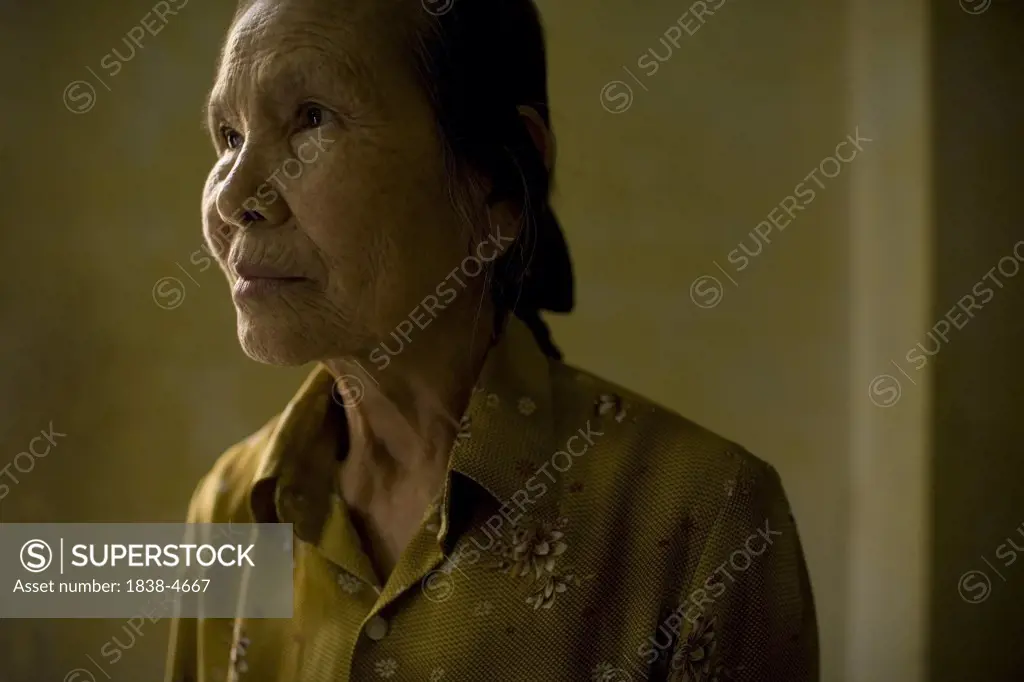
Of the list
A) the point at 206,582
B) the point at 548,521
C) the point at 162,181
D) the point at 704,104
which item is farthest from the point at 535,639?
the point at 162,181

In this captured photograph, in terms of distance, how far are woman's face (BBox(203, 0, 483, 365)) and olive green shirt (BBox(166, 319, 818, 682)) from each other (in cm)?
14

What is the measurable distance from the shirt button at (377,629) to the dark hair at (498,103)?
0.27 meters

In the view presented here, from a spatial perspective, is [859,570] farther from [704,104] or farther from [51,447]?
[51,447]

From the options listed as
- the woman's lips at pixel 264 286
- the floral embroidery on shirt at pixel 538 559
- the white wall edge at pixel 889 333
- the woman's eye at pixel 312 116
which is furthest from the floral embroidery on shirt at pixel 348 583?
the white wall edge at pixel 889 333

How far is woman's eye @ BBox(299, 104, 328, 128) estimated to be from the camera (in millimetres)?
603

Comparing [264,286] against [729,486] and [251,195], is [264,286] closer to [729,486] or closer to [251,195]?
[251,195]

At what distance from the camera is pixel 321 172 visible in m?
0.60

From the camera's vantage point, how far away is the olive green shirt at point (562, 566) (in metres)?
0.61

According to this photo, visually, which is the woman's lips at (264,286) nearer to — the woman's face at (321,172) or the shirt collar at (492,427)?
the woman's face at (321,172)

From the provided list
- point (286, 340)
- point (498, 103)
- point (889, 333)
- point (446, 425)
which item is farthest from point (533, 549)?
point (889, 333)

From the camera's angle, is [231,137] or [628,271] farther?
[628,271]

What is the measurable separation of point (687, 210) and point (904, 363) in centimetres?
29

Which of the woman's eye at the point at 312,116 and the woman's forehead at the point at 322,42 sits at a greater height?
the woman's forehead at the point at 322,42

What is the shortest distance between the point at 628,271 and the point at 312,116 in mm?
471
